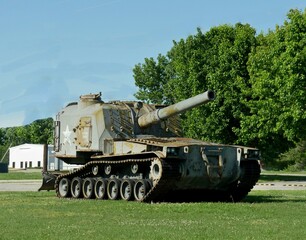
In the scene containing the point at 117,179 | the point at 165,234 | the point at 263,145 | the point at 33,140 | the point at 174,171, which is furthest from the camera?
the point at 33,140

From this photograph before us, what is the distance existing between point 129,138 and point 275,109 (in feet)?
75.5

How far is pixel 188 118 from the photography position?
57.4m

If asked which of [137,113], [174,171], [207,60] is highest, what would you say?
[207,60]

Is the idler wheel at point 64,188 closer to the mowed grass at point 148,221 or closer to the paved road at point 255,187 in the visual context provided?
the mowed grass at point 148,221

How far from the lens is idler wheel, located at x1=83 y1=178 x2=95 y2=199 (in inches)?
1085

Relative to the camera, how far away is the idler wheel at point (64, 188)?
95.8ft

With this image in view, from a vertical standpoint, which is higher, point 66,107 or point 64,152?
point 66,107

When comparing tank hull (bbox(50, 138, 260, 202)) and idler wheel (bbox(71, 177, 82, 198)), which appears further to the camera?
idler wheel (bbox(71, 177, 82, 198))

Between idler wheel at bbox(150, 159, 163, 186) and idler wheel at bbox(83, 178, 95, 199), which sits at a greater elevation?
idler wheel at bbox(150, 159, 163, 186)

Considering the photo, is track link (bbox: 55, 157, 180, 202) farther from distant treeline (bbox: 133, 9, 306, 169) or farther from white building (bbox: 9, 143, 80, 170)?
white building (bbox: 9, 143, 80, 170)

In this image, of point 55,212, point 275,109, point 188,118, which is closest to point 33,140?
point 188,118

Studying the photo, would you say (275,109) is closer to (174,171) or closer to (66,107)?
(66,107)

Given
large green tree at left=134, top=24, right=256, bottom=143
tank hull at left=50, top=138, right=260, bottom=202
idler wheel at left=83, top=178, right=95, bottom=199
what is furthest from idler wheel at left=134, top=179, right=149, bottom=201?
large green tree at left=134, top=24, right=256, bottom=143

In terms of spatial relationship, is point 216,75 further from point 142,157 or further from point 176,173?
point 176,173
